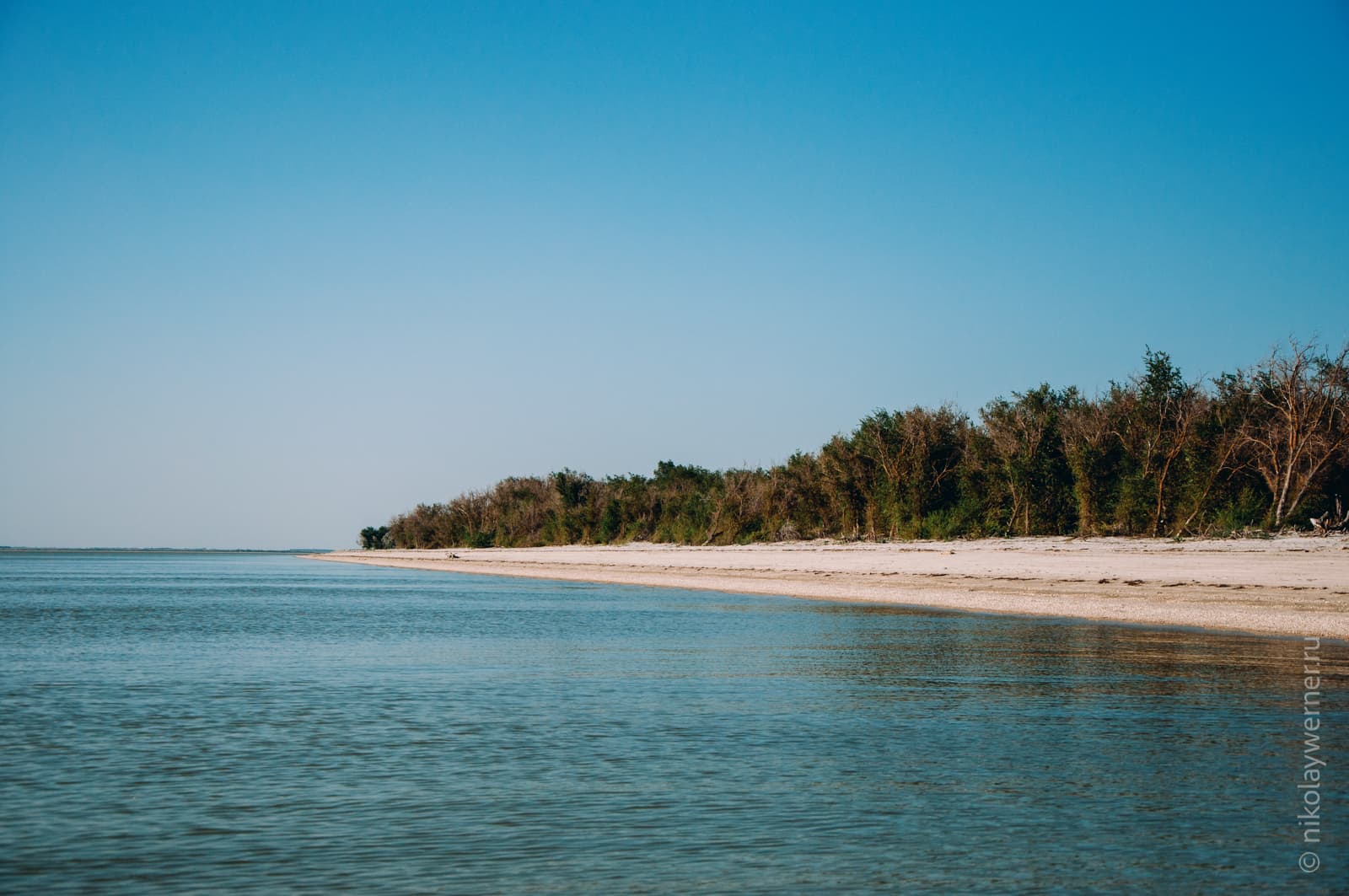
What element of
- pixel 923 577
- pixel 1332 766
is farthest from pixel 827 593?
pixel 1332 766

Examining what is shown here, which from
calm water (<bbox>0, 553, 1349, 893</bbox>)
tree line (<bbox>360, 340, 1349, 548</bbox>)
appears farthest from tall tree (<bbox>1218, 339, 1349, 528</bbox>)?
calm water (<bbox>0, 553, 1349, 893</bbox>)

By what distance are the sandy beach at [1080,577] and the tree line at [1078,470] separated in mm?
2511

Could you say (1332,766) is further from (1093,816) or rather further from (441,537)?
(441,537)

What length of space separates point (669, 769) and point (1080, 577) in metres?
24.3

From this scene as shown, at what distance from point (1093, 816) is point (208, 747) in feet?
25.9

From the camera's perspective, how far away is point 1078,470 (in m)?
42.1

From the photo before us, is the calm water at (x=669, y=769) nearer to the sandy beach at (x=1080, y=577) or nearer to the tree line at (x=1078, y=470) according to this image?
the sandy beach at (x=1080, y=577)

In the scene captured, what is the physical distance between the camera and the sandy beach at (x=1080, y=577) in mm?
22094

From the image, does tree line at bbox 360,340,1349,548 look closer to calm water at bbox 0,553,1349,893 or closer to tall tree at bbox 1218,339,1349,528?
tall tree at bbox 1218,339,1349,528

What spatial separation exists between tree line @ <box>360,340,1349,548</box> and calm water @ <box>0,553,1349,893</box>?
856 inches

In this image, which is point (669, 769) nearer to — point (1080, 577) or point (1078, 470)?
point (1080, 577)

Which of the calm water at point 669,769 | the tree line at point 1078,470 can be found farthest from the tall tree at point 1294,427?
the calm water at point 669,769

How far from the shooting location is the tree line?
123ft

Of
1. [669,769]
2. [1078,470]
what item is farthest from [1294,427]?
[669,769]
